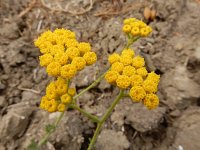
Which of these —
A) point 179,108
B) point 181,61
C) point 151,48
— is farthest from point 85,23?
point 179,108

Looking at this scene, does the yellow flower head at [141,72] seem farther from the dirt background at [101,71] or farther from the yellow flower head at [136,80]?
the dirt background at [101,71]

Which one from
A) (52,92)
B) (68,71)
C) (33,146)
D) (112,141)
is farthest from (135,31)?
(33,146)

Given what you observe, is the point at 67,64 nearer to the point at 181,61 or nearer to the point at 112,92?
the point at 112,92

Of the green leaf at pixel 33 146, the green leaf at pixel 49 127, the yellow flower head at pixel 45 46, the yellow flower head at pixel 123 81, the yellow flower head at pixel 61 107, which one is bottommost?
the green leaf at pixel 33 146

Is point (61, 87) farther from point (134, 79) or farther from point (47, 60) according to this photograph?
point (134, 79)

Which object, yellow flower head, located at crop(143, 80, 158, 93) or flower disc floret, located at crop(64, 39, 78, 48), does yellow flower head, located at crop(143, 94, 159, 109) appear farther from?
flower disc floret, located at crop(64, 39, 78, 48)

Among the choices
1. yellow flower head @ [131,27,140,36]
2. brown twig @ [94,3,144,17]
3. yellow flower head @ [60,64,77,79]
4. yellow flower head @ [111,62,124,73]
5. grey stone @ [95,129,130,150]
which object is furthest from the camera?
brown twig @ [94,3,144,17]

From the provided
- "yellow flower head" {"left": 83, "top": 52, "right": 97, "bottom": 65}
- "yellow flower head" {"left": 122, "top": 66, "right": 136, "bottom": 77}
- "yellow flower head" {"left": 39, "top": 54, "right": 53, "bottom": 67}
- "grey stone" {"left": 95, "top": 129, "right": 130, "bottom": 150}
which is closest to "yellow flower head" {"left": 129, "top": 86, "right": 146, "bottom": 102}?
"yellow flower head" {"left": 122, "top": 66, "right": 136, "bottom": 77}

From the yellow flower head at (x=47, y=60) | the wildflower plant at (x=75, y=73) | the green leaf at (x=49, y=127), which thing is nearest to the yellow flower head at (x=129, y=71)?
the wildflower plant at (x=75, y=73)
